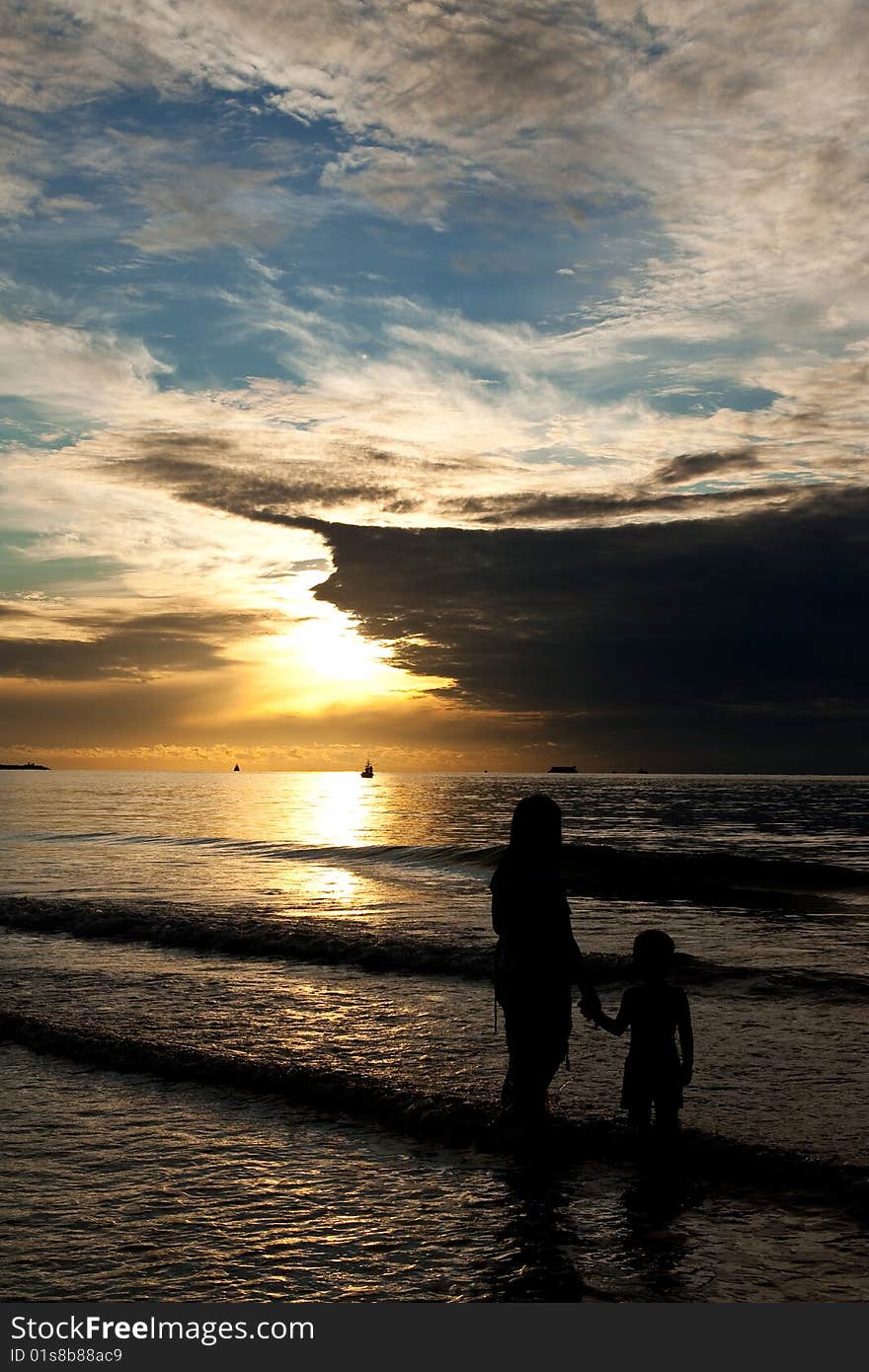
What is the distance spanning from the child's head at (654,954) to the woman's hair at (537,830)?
97 cm

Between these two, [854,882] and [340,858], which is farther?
[340,858]

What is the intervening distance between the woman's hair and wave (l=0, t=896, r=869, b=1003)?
848 centimetres

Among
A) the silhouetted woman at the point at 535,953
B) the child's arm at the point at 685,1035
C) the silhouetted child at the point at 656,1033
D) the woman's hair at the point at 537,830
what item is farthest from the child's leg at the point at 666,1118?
the woman's hair at the point at 537,830

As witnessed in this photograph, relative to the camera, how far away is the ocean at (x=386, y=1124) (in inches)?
229

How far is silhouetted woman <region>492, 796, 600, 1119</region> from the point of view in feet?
22.7

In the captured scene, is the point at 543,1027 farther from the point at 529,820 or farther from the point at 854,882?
the point at 854,882

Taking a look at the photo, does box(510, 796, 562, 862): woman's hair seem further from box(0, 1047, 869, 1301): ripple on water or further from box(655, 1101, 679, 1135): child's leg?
box(0, 1047, 869, 1301): ripple on water

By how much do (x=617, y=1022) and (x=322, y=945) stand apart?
1124 cm

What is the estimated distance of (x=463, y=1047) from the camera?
426 inches

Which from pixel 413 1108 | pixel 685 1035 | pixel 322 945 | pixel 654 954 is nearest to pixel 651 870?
pixel 322 945

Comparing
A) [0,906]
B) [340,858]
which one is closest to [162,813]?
[340,858]

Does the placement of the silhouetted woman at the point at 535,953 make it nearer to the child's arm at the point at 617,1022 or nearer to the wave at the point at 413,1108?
the child's arm at the point at 617,1022

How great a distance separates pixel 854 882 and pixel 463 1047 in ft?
76.0

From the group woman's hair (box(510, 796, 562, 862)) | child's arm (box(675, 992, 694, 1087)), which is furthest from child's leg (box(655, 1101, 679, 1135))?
woman's hair (box(510, 796, 562, 862))
